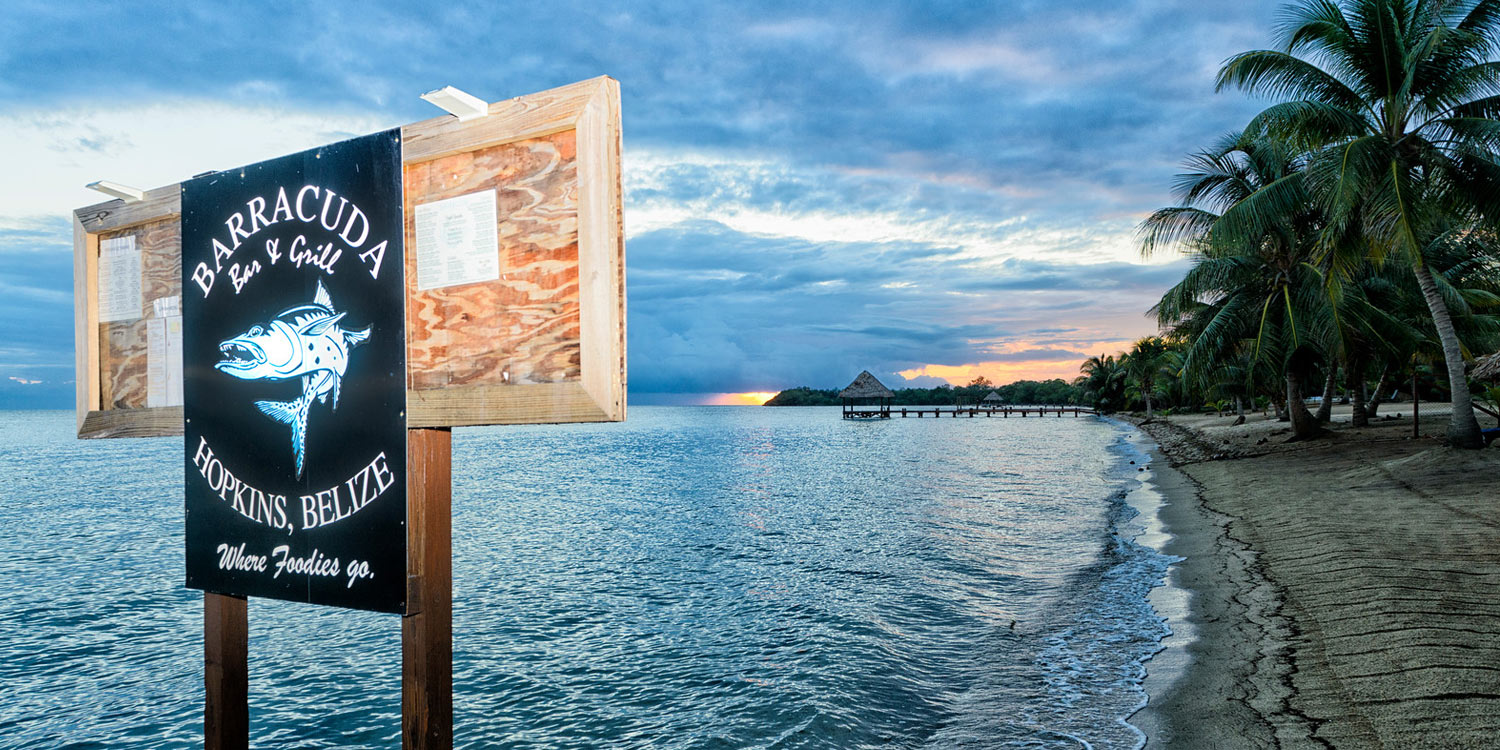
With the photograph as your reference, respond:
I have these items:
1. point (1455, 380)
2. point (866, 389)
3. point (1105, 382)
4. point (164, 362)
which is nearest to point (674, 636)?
point (164, 362)

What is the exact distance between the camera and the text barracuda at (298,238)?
286 cm

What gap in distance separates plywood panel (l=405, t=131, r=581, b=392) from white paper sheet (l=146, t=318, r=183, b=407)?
1579 mm

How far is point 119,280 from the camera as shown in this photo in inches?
148

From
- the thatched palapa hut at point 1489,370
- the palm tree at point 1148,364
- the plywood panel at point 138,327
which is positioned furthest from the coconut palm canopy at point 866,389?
the plywood panel at point 138,327

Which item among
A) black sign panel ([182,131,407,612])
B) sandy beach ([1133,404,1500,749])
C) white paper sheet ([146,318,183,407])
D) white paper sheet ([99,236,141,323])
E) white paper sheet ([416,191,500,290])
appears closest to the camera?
white paper sheet ([416,191,500,290])

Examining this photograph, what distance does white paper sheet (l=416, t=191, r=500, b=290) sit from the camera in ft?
8.76

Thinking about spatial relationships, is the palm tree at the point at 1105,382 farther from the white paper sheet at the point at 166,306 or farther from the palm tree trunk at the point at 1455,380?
the white paper sheet at the point at 166,306

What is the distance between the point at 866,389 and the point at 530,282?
271 ft

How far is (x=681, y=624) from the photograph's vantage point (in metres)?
10.7

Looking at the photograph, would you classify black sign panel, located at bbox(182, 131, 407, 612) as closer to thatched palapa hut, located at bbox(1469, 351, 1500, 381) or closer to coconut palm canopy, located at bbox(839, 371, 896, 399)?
thatched palapa hut, located at bbox(1469, 351, 1500, 381)

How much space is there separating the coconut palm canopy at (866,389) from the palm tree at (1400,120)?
222 feet

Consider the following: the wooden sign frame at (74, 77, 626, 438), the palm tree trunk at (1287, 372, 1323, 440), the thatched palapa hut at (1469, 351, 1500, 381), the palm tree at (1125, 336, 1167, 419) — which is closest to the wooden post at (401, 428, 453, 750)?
the wooden sign frame at (74, 77, 626, 438)

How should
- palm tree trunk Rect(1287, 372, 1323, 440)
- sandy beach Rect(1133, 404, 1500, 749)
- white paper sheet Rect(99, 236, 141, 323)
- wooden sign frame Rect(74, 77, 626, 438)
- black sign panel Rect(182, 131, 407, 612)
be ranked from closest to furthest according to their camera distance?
wooden sign frame Rect(74, 77, 626, 438)
black sign panel Rect(182, 131, 407, 612)
white paper sheet Rect(99, 236, 141, 323)
sandy beach Rect(1133, 404, 1500, 749)
palm tree trunk Rect(1287, 372, 1323, 440)

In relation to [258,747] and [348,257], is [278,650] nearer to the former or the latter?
[258,747]
